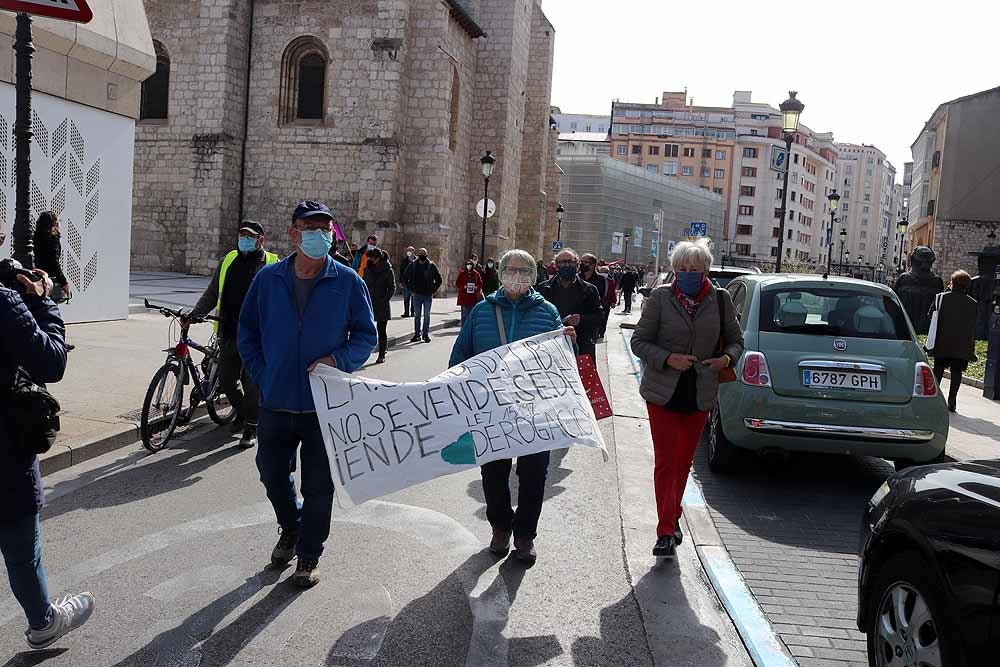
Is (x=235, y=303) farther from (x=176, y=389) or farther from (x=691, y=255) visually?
(x=691, y=255)

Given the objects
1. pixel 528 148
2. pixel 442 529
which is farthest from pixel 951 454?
pixel 528 148

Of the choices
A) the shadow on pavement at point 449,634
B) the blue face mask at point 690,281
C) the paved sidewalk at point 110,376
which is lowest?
the shadow on pavement at point 449,634

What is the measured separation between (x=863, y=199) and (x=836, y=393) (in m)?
156

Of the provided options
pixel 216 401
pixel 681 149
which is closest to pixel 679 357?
pixel 216 401

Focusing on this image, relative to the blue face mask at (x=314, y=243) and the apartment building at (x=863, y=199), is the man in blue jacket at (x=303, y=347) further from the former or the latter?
the apartment building at (x=863, y=199)

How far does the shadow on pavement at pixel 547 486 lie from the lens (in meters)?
5.95

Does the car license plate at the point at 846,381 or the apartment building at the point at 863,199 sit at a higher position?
the apartment building at the point at 863,199

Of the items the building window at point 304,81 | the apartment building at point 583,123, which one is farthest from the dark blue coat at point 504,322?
the apartment building at point 583,123

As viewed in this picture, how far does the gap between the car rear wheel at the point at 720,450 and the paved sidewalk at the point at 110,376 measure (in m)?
4.79

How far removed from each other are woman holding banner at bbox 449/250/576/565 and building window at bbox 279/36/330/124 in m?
27.0

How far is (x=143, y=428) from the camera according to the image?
6762 millimetres

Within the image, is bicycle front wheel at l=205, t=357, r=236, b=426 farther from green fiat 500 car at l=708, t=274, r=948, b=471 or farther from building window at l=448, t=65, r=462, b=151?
building window at l=448, t=65, r=462, b=151

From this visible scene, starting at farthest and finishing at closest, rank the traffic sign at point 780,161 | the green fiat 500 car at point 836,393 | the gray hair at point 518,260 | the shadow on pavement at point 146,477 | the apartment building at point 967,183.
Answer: the apartment building at point 967,183 < the traffic sign at point 780,161 < the green fiat 500 car at point 836,393 < the shadow on pavement at point 146,477 < the gray hair at point 518,260

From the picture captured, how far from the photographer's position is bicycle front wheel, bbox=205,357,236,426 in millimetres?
7551
